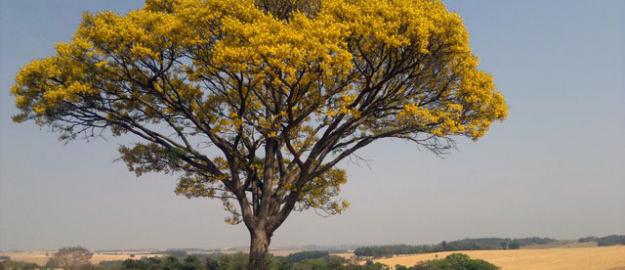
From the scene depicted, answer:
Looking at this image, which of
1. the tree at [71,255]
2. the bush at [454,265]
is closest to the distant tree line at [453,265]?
the bush at [454,265]

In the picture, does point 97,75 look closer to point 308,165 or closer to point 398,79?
point 308,165

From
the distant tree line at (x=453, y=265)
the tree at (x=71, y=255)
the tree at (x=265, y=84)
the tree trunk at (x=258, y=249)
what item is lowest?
the distant tree line at (x=453, y=265)

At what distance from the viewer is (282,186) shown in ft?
69.7

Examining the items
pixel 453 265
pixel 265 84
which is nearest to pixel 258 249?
pixel 265 84

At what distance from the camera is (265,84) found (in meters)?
19.0

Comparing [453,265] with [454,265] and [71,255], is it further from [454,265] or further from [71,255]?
[71,255]

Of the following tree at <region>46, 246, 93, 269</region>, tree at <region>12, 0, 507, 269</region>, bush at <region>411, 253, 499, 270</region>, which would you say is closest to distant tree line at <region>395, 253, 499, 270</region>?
bush at <region>411, 253, 499, 270</region>

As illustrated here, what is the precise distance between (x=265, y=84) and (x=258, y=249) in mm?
6462

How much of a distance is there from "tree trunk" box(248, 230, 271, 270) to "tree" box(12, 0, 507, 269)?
0.05 metres

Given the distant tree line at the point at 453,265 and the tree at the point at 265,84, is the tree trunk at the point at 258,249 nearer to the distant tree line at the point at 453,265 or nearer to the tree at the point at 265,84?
the tree at the point at 265,84

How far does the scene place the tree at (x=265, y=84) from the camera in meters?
17.1

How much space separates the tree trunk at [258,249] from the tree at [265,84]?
5cm

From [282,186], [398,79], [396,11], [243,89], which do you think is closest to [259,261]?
[282,186]

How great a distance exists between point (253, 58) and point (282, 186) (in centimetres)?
667
